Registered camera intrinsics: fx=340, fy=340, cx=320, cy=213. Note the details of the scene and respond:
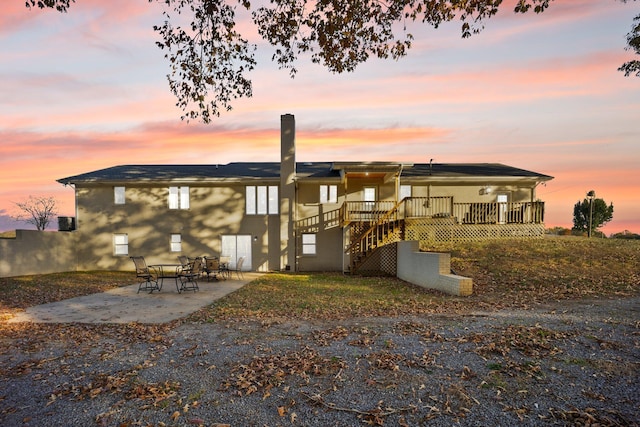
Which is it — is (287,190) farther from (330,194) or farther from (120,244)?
(120,244)

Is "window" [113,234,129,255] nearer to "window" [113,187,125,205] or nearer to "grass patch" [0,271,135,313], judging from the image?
"window" [113,187,125,205]

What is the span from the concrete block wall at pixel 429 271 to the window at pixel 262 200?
7668mm

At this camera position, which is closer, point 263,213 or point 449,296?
point 449,296

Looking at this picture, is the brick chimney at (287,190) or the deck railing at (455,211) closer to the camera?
the deck railing at (455,211)

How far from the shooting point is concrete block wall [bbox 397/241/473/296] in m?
10.9

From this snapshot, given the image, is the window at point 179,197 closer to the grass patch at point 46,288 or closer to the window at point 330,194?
the grass patch at point 46,288

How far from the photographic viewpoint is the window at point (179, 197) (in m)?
19.9

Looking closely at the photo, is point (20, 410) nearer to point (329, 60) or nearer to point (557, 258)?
point (329, 60)

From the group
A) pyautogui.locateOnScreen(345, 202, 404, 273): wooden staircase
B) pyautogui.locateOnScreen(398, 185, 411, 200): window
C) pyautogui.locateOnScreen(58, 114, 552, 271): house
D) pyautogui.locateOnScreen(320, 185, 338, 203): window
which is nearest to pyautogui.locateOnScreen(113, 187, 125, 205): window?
pyautogui.locateOnScreen(58, 114, 552, 271): house

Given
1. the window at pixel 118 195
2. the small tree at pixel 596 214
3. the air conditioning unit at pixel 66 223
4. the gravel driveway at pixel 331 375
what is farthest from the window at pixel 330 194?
→ the small tree at pixel 596 214

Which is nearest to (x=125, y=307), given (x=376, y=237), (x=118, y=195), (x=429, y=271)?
(x=429, y=271)

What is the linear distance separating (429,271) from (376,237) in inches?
225

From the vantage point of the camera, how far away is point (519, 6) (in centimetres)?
659

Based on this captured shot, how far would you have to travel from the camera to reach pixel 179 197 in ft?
65.5
